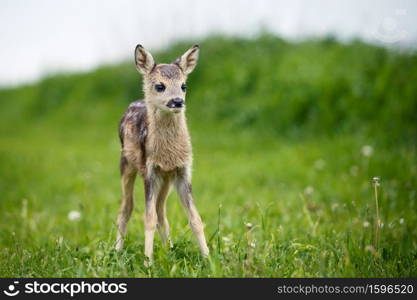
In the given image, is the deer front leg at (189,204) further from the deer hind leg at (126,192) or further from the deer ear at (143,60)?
the deer ear at (143,60)

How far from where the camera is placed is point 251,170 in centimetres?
1009

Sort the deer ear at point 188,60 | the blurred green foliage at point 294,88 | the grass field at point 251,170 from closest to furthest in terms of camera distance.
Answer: the grass field at point 251,170, the deer ear at point 188,60, the blurred green foliage at point 294,88

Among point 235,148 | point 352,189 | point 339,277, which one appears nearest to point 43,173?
point 235,148

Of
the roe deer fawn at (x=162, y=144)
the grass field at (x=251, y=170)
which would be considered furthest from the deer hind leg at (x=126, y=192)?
the grass field at (x=251, y=170)

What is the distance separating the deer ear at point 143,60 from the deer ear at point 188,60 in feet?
0.79

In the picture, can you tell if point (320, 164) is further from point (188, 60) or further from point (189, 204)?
point (189, 204)

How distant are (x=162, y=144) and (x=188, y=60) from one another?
87 cm

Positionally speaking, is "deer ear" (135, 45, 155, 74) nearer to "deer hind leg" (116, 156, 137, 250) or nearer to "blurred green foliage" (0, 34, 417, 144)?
"deer hind leg" (116, 156, 137, 250)

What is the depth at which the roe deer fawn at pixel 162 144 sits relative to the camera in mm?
4887

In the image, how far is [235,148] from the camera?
1197 centimetres

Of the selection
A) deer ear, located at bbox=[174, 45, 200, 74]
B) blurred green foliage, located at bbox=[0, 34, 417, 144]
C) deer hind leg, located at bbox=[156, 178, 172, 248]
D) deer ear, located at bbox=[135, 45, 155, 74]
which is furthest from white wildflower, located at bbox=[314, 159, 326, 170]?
deer ear, located at bbox=[135, 45, 155, 74]

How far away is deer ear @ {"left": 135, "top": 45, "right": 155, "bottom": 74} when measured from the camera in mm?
5062

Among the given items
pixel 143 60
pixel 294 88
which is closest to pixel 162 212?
pixel 143 60

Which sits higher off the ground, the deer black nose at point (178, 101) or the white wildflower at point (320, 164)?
the deer black nose at point (178, 101)
